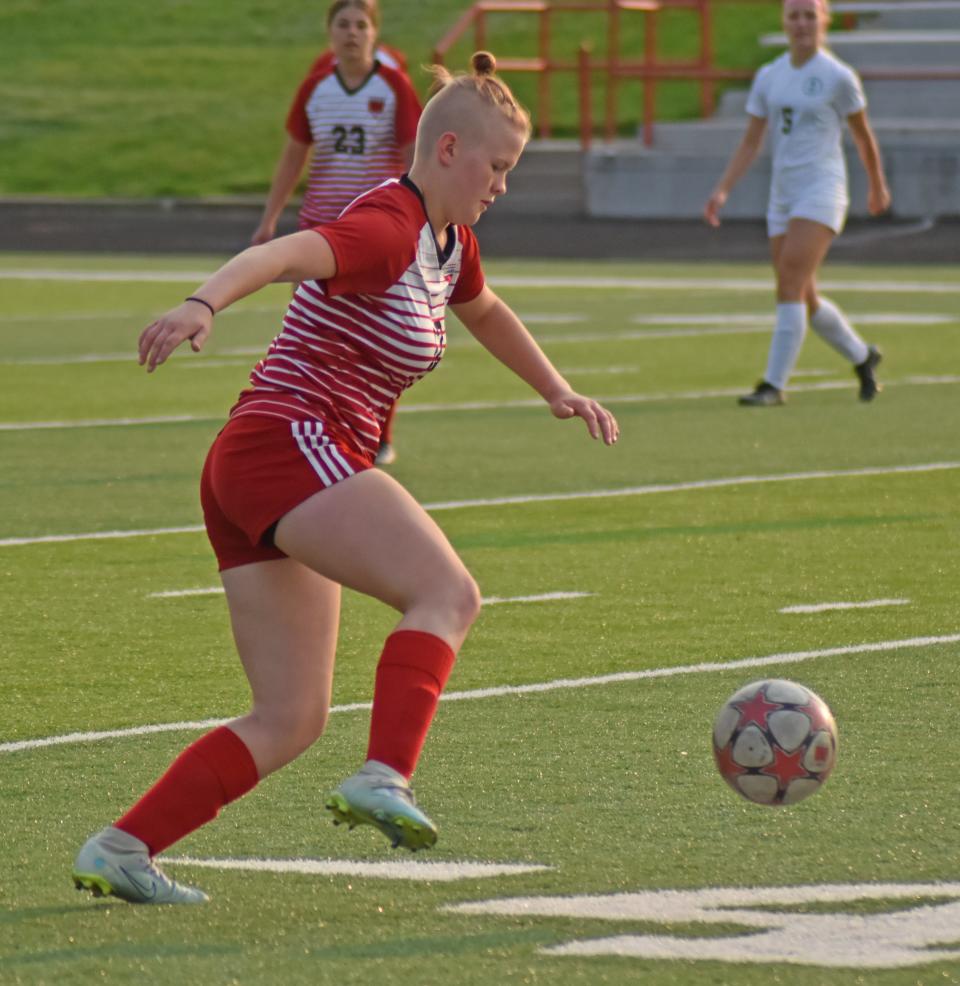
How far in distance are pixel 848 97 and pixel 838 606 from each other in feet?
22.6

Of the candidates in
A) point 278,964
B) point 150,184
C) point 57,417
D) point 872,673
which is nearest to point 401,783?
point 278,964

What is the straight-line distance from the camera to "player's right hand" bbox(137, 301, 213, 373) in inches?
177

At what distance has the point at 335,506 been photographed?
16.2ft

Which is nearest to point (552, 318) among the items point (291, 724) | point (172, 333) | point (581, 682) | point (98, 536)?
point (98, 536)

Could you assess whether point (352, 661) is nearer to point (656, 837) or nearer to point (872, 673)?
point (872, 673)

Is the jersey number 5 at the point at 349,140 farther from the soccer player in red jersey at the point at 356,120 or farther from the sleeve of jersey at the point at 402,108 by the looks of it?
the sleeve of jersey at the point at 402,108

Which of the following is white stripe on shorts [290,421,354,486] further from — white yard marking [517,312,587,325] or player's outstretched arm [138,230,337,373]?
white yard marking [517,312,587,325]

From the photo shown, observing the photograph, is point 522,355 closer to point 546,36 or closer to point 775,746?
point 775,746

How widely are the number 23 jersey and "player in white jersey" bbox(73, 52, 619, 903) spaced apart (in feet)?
31.4

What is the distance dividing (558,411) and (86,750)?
1.66 meters

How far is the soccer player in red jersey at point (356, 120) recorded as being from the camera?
12.6 m

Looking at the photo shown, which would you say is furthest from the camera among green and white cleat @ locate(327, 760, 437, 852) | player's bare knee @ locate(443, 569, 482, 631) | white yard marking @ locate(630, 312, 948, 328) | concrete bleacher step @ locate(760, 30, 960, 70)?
concrete bleacher step @ locate(760, 30, 960, 70)

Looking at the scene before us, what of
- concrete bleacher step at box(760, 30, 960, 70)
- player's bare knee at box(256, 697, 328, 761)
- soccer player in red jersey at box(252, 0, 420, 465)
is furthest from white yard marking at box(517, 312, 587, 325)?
concrete bleacher step at box(760, 30, 960, 70)

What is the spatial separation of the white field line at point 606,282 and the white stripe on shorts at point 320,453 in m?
18.9
